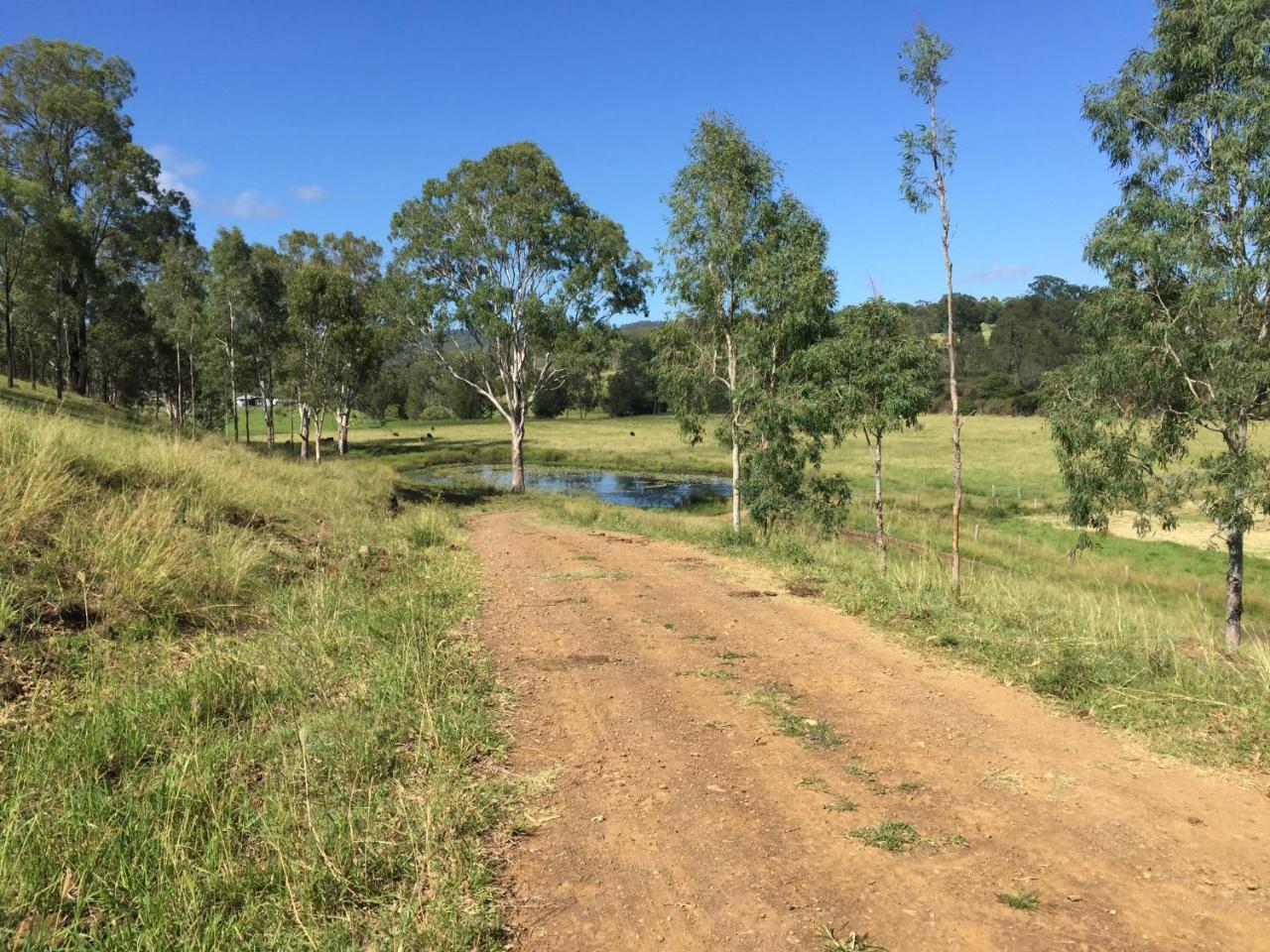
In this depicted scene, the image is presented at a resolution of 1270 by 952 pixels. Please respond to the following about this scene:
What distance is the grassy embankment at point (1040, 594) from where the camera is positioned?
20.3ft

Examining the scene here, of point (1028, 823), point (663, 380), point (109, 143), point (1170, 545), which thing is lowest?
point (1170, 545)

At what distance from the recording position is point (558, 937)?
3293mm

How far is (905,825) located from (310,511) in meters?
13.3

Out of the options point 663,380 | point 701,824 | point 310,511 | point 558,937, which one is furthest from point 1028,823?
point 663,380

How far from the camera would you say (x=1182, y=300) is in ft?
50.5

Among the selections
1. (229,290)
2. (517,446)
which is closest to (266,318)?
(229,290)

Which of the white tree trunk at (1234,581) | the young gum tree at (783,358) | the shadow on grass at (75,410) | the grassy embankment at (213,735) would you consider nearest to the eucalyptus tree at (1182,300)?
the white tree trunk at (1234,581)

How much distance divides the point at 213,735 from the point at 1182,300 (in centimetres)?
1926

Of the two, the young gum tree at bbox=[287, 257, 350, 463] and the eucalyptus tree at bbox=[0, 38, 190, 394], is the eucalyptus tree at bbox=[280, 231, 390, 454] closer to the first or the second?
the young gum tree at bbox=[287, 257, 350, 463]

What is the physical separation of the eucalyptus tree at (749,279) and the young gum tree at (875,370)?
155cm

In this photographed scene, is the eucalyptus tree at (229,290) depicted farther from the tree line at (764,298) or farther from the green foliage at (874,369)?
the green foliage at (874,369)

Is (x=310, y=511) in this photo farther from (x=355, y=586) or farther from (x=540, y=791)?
(x=540, y=791)

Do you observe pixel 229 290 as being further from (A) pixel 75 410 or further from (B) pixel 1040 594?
(B) pixel 1040 594

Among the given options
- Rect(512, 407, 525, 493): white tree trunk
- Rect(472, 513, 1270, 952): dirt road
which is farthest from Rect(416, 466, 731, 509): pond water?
Rect(472, 513, 1270, 952): dirt road
